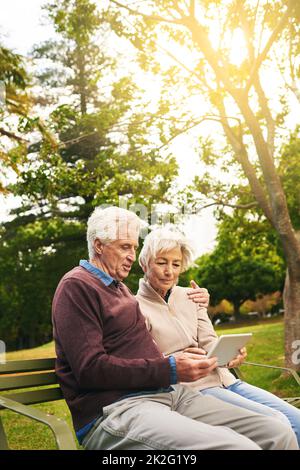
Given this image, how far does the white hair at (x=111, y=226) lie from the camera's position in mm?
3010

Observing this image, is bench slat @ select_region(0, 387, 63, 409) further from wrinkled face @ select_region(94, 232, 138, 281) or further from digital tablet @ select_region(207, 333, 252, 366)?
digital tablet @ select_region(207, 333, 252, 366)

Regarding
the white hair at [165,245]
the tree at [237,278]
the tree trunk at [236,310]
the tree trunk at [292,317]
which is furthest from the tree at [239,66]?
the tree trunk at [236,310]

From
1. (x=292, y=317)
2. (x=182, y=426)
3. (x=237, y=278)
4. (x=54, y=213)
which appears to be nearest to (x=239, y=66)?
(x=292, y=317)

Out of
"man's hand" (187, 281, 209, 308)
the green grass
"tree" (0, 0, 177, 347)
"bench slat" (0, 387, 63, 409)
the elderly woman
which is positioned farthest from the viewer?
"tree" (0, 0, 177, 347)

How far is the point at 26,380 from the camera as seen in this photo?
295cm

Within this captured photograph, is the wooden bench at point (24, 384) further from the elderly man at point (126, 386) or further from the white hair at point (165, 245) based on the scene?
the white hair at point (165, 245)

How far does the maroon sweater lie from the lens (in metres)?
2.53

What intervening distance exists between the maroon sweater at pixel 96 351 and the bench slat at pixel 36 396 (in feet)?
1.07

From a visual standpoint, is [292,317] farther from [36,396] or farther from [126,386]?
[126,386]

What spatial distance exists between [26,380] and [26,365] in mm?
98

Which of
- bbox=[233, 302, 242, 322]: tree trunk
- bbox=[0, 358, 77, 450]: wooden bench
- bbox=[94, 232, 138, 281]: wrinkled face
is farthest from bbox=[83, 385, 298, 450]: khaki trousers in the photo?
bbox=[233, 302, 242, 322]: tree trunk

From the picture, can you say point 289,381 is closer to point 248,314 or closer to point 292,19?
point 292,19

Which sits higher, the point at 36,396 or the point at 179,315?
the point at 179,315

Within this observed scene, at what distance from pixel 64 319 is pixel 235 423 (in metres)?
0.87
